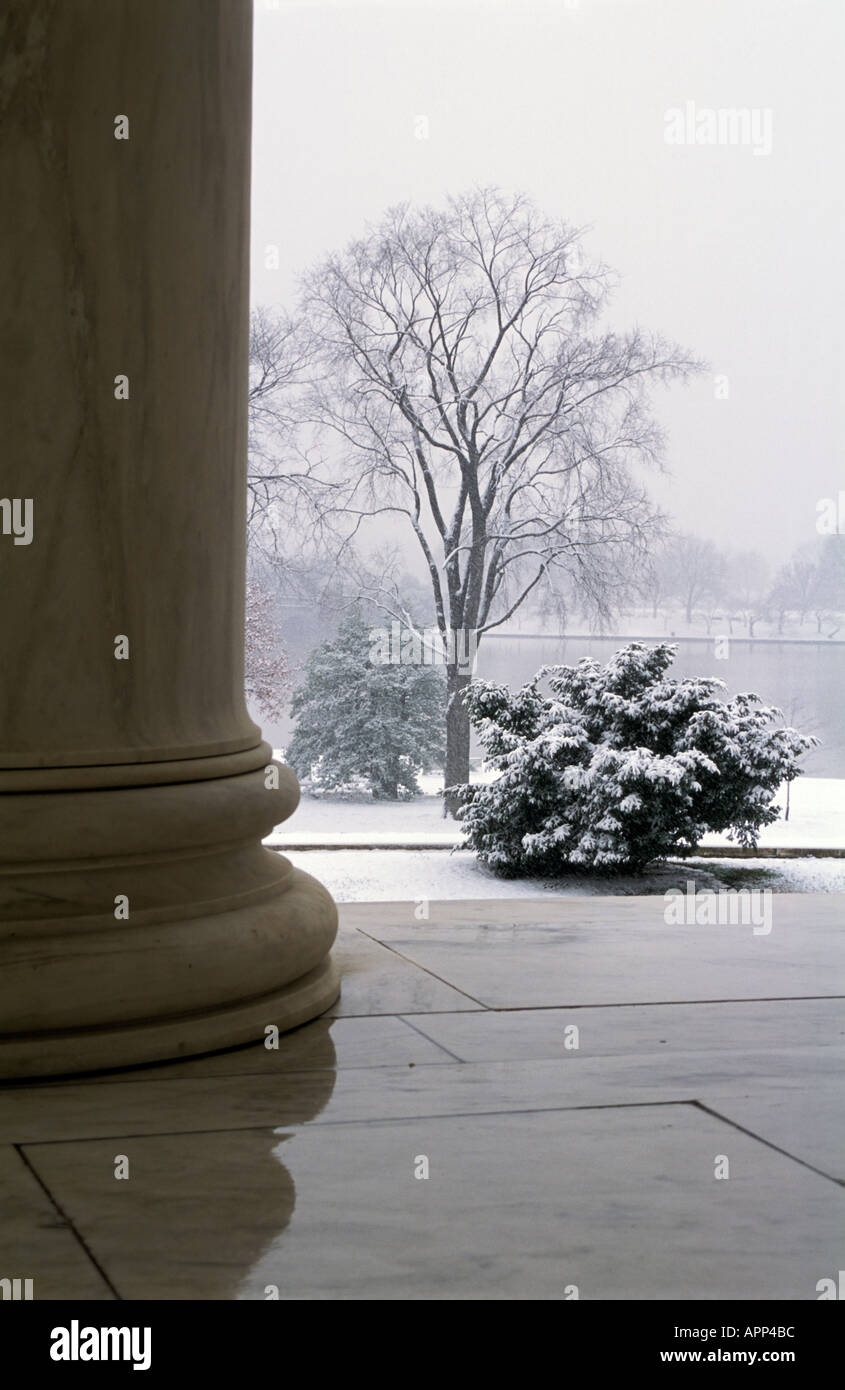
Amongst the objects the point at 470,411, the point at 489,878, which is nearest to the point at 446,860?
the point at 489,878

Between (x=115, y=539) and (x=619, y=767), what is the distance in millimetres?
35544

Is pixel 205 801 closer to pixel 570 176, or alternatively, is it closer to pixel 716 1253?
pixel 716 1253

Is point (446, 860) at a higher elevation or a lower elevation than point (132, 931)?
lower

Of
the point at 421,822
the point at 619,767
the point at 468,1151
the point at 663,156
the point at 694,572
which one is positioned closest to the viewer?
the point at 468,1151

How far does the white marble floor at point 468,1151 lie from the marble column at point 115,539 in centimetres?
50

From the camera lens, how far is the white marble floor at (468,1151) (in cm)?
438

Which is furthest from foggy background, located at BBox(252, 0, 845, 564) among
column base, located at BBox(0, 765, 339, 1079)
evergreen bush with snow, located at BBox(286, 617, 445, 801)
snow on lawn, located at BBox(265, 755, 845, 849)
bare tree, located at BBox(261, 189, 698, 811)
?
column base, located at BBox(0, 765, 339, 1079)

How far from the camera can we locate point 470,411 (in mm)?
57125

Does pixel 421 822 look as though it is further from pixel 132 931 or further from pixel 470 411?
pixel 132 931

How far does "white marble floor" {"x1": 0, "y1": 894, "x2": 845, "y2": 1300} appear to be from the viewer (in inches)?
172

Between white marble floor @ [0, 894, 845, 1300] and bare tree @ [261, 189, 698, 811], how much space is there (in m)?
48.9

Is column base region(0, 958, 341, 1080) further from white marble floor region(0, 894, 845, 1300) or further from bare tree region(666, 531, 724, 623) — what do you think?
bare tree region(666, 531, 724, 623)
